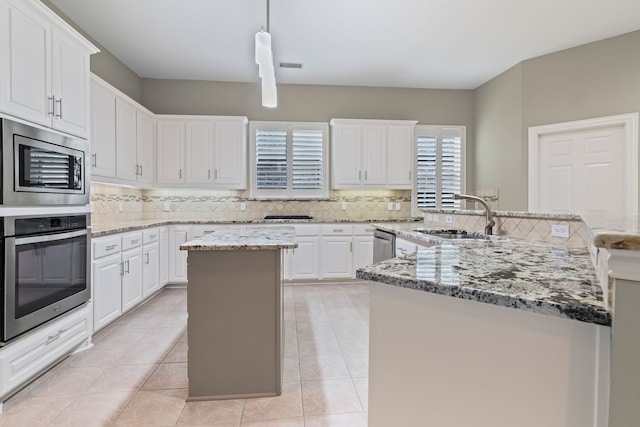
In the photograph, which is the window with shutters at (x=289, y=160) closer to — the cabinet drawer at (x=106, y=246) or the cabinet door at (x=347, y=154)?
the cabinet door at (x=347, y=154)

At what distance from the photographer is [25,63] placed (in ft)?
5.97

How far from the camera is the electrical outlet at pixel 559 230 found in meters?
1.74

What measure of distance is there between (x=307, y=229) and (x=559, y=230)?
2917mm

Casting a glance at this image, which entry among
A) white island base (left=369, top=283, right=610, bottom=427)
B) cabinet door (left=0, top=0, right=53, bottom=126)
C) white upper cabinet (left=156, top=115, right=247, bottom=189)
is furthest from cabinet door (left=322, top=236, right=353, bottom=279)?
white island base (left=369, top=283, right=610, bottom=427)

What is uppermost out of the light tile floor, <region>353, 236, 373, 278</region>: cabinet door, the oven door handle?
the oven door handle

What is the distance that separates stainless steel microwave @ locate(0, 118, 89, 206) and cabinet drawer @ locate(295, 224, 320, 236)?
7.96 feet

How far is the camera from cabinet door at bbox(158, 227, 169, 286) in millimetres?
3854

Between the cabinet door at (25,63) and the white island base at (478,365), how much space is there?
7.31 feet

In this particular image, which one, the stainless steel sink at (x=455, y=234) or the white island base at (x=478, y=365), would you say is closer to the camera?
the white island base at (x=478, y=365)

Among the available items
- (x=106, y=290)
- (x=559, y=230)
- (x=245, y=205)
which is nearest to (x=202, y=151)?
(x=245, y=205)

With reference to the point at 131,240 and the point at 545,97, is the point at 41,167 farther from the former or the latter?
the point at 545,97

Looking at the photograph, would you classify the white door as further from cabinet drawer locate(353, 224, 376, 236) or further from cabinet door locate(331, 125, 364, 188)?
cabinet door locate(331, 125, 364, 188)

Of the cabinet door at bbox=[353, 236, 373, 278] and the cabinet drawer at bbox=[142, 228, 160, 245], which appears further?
the cabinet door at bbox=[353, 236, 373, 278]

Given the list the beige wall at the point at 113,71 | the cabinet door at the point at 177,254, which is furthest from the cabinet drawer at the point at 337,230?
the beige wall at the point at 113,71
